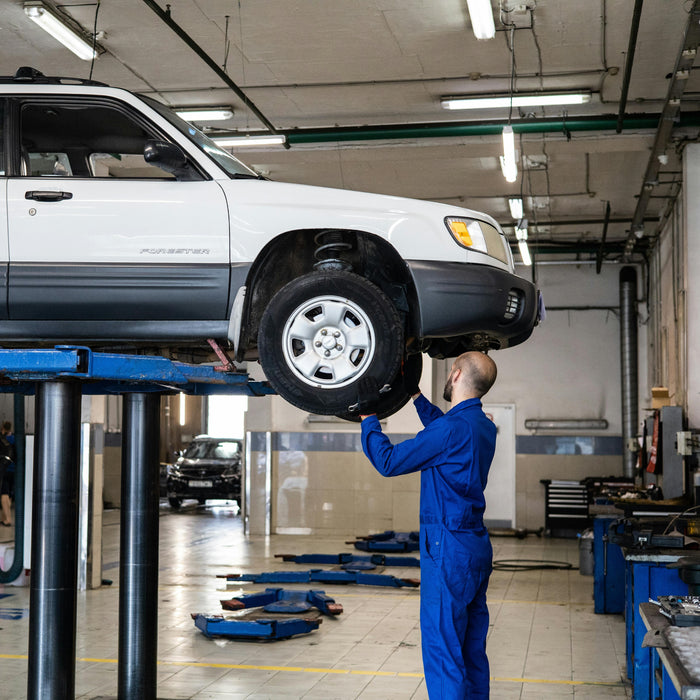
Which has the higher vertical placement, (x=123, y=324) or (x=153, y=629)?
(x=123, y=324)

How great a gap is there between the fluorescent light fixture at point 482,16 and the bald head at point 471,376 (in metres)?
3.56

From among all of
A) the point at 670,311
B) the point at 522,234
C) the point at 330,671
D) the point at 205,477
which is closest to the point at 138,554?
the point at 330,671

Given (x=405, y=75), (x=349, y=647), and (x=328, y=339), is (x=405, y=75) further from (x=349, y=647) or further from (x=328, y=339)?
(x=328, y=339)

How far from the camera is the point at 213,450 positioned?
63.4 ft

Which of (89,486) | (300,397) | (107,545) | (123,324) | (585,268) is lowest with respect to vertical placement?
(107,545)

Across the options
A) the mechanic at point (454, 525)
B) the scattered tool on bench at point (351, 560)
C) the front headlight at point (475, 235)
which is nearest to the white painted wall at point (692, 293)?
the scattered tool on bench at point (351, 560)

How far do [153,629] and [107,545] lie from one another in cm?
846

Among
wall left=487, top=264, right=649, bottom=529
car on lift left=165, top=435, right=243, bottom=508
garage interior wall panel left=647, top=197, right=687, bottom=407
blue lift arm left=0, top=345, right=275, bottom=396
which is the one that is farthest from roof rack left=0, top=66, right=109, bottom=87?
car on lift left=165, top=435, right=243, bottom=508

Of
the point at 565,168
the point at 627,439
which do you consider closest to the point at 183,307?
the point at 565,168

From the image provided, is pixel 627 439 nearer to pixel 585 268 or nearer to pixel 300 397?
pixel 585 268

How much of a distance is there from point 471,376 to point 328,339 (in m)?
0.60

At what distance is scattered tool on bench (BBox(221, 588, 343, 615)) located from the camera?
26.8 ft

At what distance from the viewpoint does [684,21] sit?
26.3ft

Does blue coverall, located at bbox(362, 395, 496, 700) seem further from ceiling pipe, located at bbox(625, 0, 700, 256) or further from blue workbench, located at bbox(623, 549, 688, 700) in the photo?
ceiling pipe, located at bbox(625, 0, 700, 256)
